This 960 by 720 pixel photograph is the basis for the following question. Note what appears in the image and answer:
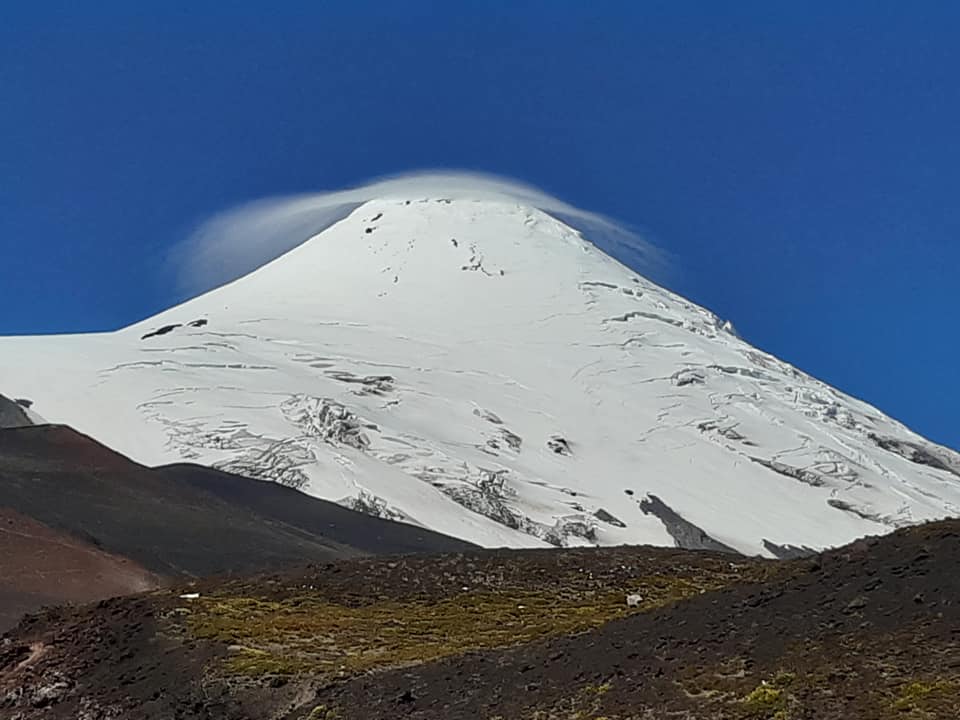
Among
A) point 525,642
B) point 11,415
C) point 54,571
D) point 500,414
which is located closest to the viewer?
point 525,642

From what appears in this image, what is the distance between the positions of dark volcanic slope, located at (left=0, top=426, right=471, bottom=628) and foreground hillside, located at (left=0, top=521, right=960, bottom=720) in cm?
1359

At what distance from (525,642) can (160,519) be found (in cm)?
3580

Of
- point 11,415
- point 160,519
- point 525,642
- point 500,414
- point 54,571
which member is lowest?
point 525,642

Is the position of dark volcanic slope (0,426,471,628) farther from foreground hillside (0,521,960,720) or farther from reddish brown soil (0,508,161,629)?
foreground hillside (0,521,960,720)

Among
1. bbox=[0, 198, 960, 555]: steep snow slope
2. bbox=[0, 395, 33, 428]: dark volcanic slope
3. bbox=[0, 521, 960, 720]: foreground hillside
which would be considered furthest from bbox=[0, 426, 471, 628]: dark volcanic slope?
bbox=[0, 395, 33, 428]: dark volcanic slope

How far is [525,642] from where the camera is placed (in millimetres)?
21859

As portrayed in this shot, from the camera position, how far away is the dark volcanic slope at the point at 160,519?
156 ft

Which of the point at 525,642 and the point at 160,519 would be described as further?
the point at 160,519

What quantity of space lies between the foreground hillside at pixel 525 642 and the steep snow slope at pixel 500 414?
5216 centimetres

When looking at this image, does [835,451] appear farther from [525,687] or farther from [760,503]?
[525,687]

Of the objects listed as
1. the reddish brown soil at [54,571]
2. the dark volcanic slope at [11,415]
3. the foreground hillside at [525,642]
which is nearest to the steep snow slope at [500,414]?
the dark volcanic slope at [11,415]

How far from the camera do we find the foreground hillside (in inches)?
578

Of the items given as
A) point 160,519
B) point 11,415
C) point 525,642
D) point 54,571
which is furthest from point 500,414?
point 525,642

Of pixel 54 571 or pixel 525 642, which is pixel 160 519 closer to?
pixel 54 571
